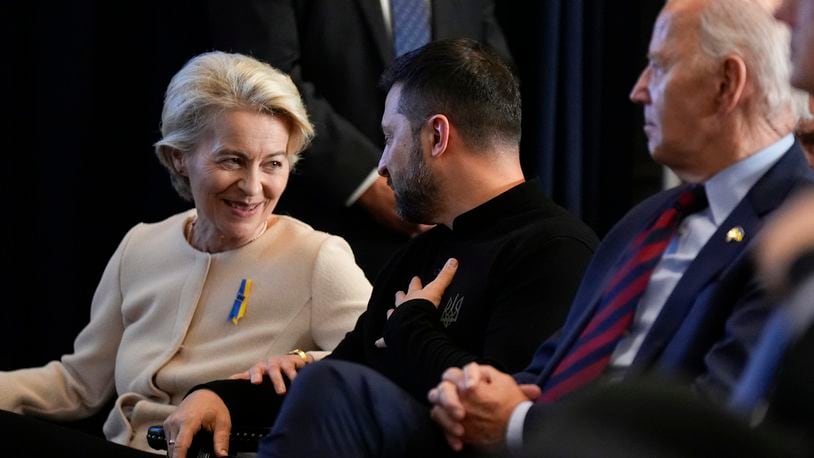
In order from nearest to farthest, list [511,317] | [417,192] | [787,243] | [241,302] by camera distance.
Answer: [787,243], [511,317], [417,192], [241,302]

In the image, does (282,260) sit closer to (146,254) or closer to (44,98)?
(146,254)

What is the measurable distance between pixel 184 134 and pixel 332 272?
1.54ft

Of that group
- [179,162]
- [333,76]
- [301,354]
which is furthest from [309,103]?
[301,354]

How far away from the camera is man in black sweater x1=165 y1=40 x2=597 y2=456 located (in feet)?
7.61

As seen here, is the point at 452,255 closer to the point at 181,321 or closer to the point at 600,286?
the point at 600,286

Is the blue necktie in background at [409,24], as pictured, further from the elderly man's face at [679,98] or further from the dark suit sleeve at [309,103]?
the elderly man's face at [679,98]

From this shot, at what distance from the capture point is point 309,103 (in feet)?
10.9

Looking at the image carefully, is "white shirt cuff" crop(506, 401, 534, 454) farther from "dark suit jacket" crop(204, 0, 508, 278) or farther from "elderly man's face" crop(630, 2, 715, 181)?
"dark suit jacket" crop(204, 0, 508, 278)

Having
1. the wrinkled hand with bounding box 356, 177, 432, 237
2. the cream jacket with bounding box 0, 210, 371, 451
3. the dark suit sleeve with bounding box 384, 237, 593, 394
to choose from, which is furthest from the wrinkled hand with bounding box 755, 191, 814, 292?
the wrinkled hand with bounding box 356, 177, 432, 237

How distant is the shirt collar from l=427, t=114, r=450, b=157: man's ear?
0.72 m

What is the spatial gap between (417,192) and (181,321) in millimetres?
622

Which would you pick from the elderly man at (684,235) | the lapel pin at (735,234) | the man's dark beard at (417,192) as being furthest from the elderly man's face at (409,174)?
the lapel pin at (735,234)

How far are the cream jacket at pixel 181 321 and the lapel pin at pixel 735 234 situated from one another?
1.05 meters

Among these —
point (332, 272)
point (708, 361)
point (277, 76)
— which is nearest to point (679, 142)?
point (708, 361)
